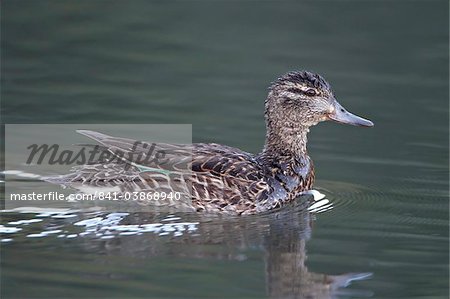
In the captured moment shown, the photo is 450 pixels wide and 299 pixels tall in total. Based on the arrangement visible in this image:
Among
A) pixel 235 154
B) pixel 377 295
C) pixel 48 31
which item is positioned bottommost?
pixel 377 295

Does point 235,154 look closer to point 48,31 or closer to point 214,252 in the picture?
point 214,252

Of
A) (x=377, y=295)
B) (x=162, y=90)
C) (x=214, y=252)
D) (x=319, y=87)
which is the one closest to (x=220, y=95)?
(x=162, y=90)

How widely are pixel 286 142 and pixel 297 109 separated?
338 mm

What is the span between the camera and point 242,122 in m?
13.6

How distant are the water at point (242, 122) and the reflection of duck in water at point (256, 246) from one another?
2cm

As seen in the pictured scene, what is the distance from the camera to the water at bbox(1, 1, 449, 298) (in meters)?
9.04

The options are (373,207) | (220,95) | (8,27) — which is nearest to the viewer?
(373,207)

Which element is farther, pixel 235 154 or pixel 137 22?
pixel 137 22

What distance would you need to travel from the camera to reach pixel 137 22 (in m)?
17.6

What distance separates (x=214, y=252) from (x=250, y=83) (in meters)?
5.88
